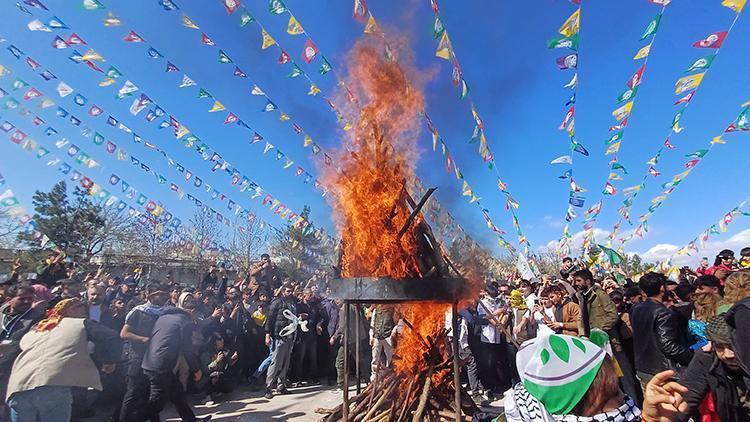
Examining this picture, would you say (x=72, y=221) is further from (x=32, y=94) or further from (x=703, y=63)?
(x=703, y=63)

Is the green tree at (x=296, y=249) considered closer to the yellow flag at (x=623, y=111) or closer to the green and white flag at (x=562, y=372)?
the yellow flag at (x=623, y=111)

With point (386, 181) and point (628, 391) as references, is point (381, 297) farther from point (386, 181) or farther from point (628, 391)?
point (628, 391)

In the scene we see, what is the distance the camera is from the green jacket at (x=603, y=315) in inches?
236

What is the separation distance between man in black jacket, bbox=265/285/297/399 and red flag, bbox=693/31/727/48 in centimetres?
1076

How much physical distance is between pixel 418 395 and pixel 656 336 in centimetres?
330

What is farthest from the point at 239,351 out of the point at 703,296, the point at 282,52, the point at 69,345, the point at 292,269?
the point at 292,269

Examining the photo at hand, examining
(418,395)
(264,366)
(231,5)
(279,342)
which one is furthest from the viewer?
(264,366)

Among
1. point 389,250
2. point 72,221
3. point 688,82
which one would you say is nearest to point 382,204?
point 389,250

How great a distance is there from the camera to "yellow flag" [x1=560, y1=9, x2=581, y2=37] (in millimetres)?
7919

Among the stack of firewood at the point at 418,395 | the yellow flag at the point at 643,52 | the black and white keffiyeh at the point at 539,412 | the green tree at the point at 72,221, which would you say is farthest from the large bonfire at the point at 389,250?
the green tree at the point at 72,221

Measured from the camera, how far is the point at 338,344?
10227 millimetres

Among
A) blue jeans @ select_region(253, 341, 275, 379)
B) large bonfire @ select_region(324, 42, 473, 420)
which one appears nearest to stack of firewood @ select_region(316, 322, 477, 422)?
large bonfire @ select_region(324, 42, 473, 420)

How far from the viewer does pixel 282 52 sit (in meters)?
9.72

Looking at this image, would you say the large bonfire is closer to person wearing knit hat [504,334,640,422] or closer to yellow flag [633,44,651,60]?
person wearing knit hat [504,334,640,422]
